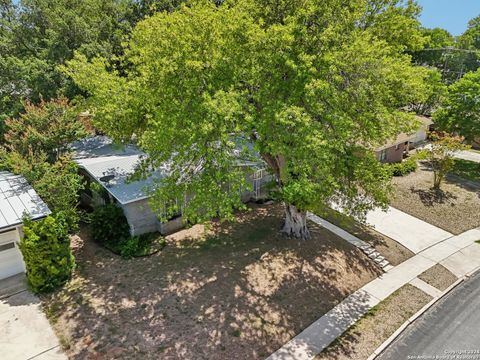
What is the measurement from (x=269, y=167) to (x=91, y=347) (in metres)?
11.0

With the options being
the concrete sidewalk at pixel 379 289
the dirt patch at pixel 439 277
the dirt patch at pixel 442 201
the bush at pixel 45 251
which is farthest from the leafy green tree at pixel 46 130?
the dirt patch at pixel 442 201

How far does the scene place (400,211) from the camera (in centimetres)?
2212

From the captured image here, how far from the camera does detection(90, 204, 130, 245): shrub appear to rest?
16.0 metres

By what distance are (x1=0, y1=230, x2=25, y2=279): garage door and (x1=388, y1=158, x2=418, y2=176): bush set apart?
85.8 feet

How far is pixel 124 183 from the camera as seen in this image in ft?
54.3

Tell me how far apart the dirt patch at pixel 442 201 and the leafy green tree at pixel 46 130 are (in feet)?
68.9

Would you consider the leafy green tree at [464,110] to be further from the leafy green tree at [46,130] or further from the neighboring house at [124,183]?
the leafy green tree at [46,130]

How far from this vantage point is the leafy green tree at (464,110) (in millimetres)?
27312

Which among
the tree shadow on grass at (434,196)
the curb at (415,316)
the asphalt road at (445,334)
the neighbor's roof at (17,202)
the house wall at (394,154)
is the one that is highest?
the neighbor's roof at (17,202)

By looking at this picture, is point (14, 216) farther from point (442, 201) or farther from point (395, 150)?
point (395, 150)

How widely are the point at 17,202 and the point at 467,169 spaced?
113 feet

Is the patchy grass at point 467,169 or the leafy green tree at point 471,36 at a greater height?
the leafy green tree at point 471,36

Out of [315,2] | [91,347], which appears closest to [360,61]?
[315,2]

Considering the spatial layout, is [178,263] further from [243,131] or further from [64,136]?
[64,136]
